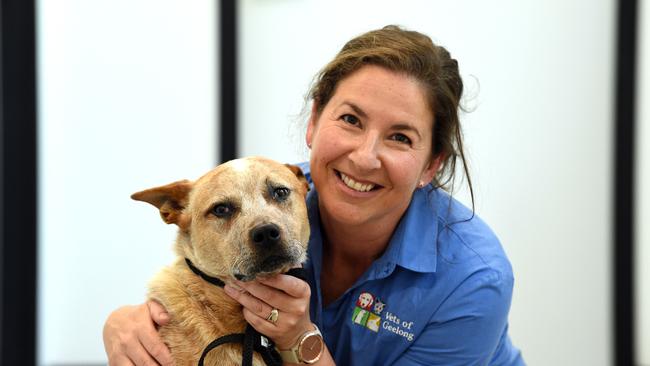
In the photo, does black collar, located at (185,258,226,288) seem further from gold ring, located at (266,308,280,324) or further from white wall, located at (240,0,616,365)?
white wall, located at (240,0,616,365)

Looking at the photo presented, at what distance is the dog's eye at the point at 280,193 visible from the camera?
1.36 m

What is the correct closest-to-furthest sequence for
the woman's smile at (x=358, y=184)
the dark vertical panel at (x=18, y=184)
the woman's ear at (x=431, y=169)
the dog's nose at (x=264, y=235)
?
1. the dog's nose at (x=264, y=235)
2. the woman's smile at (x=358, y=184)
3. the woman's ear at (x=431, y=169)
4. the dark vertical panel at (x=18, y=184)

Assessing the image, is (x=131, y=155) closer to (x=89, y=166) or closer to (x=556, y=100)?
(x=89, y=166)

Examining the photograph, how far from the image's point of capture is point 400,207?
150 centimetres

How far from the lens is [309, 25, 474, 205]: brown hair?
1.39 meters

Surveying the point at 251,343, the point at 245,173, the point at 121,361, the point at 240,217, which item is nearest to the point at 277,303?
the point at 251,343

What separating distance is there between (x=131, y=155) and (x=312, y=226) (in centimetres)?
148

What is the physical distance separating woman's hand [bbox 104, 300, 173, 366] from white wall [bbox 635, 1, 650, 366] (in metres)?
2.31

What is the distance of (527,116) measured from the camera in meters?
2.65

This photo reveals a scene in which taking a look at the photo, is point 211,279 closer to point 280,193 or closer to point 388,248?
point 280,193

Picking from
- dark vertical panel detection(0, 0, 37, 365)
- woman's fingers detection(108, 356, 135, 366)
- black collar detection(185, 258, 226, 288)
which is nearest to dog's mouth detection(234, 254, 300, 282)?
black collar detection(185, 258, 226, 288)

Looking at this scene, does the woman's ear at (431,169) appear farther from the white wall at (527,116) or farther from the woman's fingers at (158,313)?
the white wall at (527,116)

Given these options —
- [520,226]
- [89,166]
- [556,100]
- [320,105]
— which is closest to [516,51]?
[556,100]

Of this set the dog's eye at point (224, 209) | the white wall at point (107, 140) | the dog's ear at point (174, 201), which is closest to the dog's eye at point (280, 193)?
the dog's eye at point (224, 209)
